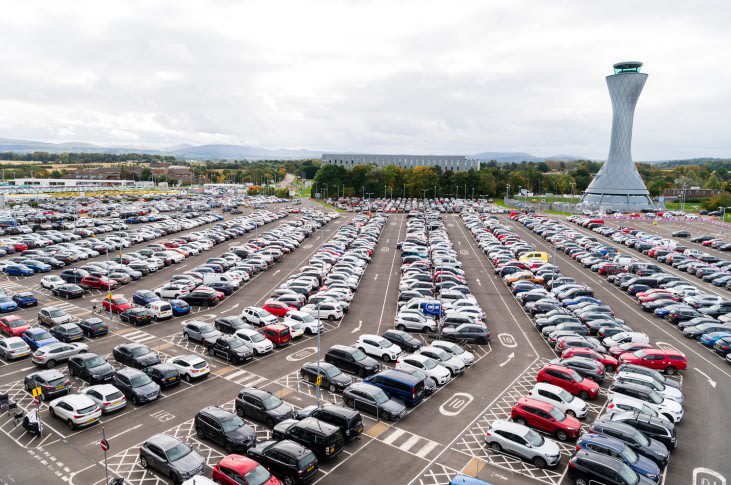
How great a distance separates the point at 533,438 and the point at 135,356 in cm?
2112

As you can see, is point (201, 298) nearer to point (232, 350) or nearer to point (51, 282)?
point (232, 350)

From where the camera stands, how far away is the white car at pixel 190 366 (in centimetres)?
2492

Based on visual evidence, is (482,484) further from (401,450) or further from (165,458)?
(165,458)

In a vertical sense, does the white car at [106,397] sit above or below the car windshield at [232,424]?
below

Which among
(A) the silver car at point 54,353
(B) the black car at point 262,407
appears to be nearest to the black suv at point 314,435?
(B) the black car at point 262,407

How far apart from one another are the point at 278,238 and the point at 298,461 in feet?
173

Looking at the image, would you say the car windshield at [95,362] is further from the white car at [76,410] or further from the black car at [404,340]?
the black car at [404,340]

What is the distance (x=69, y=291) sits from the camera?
1593 inches

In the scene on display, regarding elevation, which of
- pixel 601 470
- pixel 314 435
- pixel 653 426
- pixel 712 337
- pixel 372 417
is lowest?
pixel 372 417

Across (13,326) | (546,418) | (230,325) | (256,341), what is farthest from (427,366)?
(13,326)

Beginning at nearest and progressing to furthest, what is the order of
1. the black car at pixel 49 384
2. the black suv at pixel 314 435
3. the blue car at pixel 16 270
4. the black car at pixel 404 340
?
1. the black suv at pixel 314 435
2. the black car at pixel 49 384
3. the black car at pixel 404 340
4. the blue car at pixel 16 270

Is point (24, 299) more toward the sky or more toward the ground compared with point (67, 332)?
more toward the ground

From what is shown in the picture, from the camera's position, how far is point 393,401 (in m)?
21.7

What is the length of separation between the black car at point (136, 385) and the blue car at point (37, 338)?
304 inches
